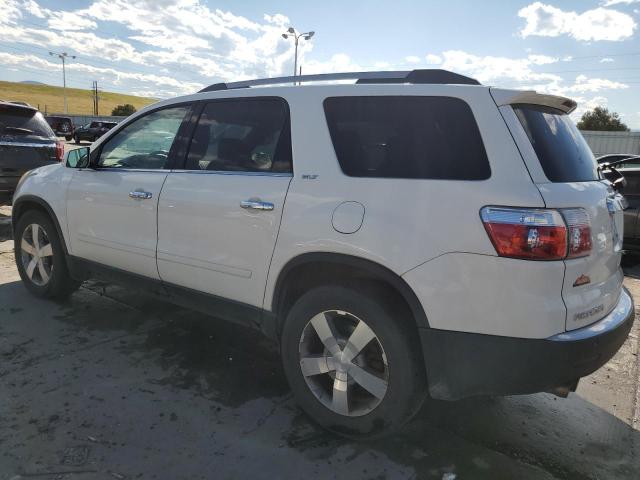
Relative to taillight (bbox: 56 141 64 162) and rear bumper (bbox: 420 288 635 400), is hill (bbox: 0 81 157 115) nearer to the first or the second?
taillight (bbox: 56 141 64 162)

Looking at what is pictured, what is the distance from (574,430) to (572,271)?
1352mm

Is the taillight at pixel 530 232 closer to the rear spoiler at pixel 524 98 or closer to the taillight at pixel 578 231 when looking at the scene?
the taillight at pixel 578 231

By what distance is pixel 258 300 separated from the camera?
2.99 meters

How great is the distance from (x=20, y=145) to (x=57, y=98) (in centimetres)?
10396

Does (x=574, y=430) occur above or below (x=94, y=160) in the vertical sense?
below

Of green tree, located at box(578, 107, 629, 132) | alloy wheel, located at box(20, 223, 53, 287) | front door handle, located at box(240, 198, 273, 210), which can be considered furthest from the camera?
green tree, located at box(578, 107, 629, 132)

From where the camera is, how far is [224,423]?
2854mm

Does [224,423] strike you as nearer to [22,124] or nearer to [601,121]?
[22,124]

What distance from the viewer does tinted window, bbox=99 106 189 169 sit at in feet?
11.9

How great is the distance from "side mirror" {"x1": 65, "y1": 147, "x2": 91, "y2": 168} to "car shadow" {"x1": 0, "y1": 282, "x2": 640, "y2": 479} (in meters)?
1.37

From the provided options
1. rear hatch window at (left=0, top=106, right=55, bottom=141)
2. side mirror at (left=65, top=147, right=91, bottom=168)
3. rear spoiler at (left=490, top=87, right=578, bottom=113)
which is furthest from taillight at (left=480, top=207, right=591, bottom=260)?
rear hatch window at (left=0, top=106, right=55, bottom=141)

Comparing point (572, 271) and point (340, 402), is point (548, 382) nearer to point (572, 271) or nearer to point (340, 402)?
point (572, 271)

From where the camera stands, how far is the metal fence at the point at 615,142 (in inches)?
1266

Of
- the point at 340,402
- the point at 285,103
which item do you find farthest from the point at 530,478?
the point at 285,103
